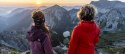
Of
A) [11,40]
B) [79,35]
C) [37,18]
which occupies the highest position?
[37,18]

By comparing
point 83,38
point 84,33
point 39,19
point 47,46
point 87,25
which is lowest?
point 47,46

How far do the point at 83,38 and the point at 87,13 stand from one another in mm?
966

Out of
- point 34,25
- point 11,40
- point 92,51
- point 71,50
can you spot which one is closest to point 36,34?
point 34,25

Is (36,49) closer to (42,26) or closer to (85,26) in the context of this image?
(42,26)

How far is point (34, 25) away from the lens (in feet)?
38.3

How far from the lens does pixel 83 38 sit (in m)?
11.8

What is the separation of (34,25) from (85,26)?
1898 millimetres

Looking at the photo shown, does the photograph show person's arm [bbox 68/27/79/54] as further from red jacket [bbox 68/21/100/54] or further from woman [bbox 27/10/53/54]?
woman [bbox 27/10/53/54]

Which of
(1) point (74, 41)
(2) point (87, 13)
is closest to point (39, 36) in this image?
(1) point (74, 41)

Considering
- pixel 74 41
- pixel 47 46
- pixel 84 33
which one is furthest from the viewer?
pixel 84 33

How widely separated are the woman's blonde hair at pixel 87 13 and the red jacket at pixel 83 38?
0.64 ft

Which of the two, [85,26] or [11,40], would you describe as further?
[11,40]

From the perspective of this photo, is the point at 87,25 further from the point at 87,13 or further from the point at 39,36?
the point at 39,36

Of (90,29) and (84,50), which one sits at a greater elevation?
(90,29)
